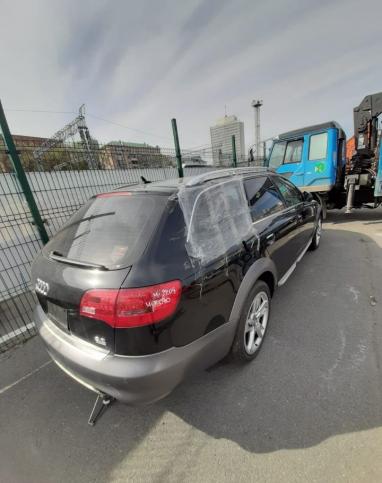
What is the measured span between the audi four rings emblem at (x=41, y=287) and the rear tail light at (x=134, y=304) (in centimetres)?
55

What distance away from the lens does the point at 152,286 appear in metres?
1.34

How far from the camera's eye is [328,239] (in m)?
5.38

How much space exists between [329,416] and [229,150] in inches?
341

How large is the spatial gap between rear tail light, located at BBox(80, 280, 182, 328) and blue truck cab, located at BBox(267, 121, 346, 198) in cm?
625

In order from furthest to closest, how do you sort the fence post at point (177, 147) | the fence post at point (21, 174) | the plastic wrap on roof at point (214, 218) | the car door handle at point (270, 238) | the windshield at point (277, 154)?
the windshield at point (277, 154) < the fence post at point (177, 147) < the fence post at point (21, 174) < the car door handle at point (270, 238) < the plastic wrap on roof at point (214, 218)

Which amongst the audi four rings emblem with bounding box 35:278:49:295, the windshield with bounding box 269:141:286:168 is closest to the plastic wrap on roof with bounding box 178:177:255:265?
the audi four rings emblem with bounding box 35:278:49:295

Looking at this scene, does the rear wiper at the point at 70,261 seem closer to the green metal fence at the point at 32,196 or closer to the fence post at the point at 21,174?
the green metal fence at the point at 32,196

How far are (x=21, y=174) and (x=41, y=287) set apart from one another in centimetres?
213

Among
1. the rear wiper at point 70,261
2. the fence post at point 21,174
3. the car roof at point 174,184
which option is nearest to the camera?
the rear wiper at point 70,261

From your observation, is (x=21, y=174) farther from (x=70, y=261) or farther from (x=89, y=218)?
(x=70, y=261)

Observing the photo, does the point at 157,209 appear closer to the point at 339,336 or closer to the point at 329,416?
the point at 329,416

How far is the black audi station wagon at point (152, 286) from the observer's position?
1367mm

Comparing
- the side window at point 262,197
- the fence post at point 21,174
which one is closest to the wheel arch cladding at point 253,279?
the side window at point 262,197

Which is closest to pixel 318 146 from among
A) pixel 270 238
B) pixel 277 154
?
pixel 277 154
